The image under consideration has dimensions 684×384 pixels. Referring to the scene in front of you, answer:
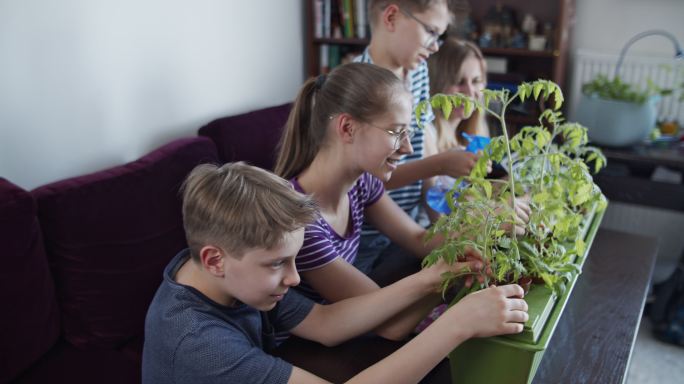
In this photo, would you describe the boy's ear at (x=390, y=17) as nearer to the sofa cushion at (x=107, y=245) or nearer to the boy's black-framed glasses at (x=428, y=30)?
the boy's black-framed glasses at (x=428, y=30)

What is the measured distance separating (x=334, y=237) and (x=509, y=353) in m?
0.55

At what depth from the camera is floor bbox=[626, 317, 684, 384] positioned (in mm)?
2420

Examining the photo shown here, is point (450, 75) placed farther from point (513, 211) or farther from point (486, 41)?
point (513, 211)

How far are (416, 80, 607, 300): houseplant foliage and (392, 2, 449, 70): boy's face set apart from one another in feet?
2.43

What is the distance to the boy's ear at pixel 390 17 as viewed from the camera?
6.39 ft

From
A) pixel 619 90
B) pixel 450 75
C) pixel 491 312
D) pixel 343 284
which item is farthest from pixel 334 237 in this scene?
pixel 619 90

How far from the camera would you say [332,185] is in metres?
1.43

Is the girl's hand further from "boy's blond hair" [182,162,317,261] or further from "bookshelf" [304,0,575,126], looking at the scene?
"bookshelf" [304,0,575,126]

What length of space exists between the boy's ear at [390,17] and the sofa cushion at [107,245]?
84cm

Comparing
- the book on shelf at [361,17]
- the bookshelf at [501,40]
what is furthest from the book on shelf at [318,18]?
the book on shelf at [361,17]

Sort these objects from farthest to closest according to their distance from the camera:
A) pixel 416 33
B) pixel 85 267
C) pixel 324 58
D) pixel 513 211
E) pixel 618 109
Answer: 1. pixel 324 58
2. pixel 618 109
3. pixel 416 33
4. pixel 85 267
5. pixel 513 211

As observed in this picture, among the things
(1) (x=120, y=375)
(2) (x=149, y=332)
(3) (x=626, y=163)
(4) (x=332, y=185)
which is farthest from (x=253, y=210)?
(3) (x=626, y=163)

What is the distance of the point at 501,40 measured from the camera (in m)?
3.06

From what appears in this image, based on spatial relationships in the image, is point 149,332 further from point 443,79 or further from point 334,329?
point 443,79
